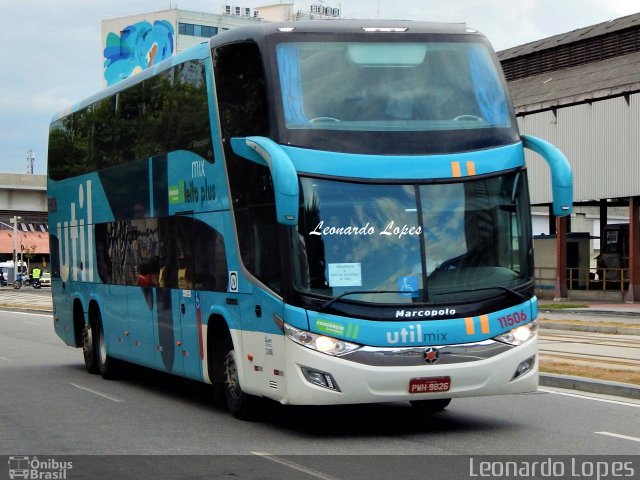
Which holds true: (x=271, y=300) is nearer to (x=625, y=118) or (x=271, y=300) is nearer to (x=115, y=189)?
(x=115, y=189)

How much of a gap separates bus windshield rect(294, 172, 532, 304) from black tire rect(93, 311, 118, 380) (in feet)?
26.3

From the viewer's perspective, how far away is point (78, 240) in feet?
65.3

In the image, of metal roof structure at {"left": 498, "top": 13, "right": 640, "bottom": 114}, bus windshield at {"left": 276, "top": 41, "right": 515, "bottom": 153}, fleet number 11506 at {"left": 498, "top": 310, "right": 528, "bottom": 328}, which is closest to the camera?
fleet number 11506 at {"left": 498, "top": 310, "right": 528, "bottom": 328}

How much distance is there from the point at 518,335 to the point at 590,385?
13.7 feet

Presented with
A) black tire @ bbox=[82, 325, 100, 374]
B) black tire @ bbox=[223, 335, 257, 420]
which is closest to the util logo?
black tire @ bbox=[82, 325, 100, 374]

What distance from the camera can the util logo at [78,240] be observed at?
62.7 feet

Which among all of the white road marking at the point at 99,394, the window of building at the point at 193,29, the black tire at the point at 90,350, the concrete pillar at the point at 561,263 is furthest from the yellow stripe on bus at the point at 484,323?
the window of building at the point at 193,29

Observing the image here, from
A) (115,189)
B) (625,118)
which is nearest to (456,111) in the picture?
(115,189)

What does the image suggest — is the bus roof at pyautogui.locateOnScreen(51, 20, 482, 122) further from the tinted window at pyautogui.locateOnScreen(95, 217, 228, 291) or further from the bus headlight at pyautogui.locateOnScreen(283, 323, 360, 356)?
the bus headlight at pyautogui.locateOnScreen(283, 323, 360, 356)

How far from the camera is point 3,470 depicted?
9.88 metres

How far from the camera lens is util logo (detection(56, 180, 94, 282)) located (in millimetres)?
19125

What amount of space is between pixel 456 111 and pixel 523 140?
0.89m

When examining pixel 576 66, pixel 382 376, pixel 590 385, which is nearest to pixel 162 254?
pixel 382 376

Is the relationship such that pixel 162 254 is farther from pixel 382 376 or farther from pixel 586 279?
pixel 586 279
